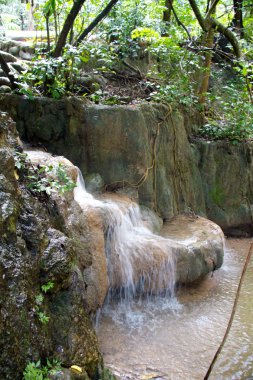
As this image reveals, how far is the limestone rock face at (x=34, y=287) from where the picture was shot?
2.61 m

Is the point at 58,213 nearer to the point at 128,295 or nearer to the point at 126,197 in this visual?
the point at 128,295

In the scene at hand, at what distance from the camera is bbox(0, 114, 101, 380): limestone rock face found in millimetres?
2609

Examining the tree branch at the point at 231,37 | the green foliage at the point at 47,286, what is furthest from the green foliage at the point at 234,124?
the green foliage at the point at 47,286

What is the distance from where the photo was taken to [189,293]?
19.2ft

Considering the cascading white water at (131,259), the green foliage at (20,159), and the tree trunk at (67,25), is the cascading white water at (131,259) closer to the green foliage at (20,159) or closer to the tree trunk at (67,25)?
the green foliage at (20,159)

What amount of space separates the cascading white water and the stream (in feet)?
0.60

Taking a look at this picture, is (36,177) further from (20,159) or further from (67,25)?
(67,25)

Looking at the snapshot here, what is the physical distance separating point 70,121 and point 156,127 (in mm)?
1698

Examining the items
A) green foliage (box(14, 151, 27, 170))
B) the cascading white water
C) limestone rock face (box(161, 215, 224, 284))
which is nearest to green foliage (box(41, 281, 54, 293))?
green foliage (box(14, 151, 27, 170))

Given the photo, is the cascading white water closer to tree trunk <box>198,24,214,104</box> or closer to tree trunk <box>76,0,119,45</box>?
tree trunk <box>76,0,119,45</box>

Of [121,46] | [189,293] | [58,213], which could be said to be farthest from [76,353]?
[121,46]

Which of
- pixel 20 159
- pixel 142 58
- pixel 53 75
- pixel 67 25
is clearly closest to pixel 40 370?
pixel 20 159

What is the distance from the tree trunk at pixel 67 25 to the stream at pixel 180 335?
427 cm

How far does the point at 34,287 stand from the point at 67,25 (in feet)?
15.4
